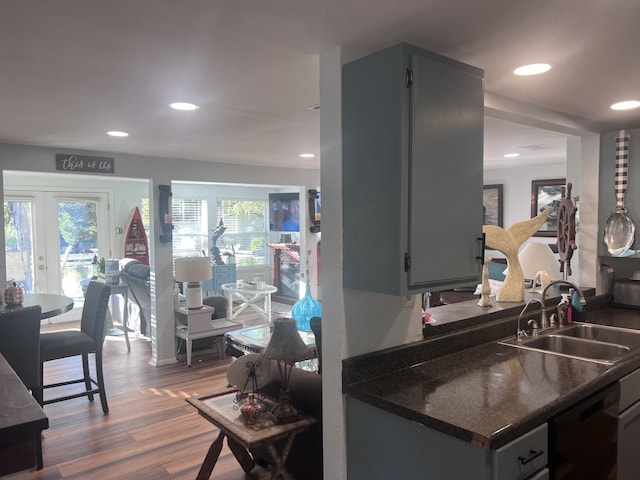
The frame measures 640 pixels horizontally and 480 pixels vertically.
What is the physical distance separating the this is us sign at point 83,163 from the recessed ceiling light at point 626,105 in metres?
4.11

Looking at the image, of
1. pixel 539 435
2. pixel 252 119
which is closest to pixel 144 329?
pixel 252 119

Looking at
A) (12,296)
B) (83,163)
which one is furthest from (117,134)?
(12,296)

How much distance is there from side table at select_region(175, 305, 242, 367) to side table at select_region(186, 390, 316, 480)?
2739 millimetres

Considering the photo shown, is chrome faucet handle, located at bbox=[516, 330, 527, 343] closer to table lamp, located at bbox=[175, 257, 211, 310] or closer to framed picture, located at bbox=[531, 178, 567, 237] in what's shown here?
table lamp, located at bbox=[175, 257, 211, 310]

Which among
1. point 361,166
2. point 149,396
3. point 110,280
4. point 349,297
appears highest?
point 361,166

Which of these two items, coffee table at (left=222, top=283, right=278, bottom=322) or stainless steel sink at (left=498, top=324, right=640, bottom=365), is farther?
coffee table at (left=222, top=283, right=278, bottom=322)

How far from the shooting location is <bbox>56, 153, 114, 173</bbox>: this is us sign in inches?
167

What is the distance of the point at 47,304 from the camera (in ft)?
12.4

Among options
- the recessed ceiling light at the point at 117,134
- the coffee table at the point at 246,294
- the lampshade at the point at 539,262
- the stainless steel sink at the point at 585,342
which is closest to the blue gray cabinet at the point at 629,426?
the stainless steel sink at the point at 585,342

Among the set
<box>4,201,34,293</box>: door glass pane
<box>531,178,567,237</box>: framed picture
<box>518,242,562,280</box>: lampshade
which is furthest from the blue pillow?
<box>4,201,34,293</box>: door glass pane

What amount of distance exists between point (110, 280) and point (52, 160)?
8.13 ft

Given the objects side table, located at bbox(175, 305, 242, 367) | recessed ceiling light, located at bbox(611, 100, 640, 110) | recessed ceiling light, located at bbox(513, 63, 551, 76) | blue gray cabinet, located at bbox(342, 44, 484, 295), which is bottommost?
side table, located at bbox(175, 305, 242, 367)

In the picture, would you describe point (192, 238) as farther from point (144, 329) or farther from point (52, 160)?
point (52, 160)

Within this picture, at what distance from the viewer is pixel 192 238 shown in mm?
8547
